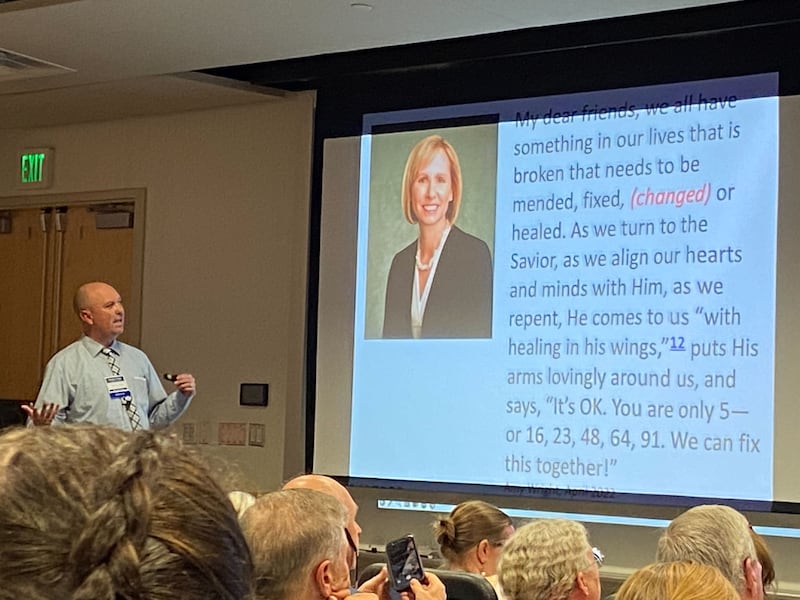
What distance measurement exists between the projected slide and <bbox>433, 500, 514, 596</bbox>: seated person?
125 centimetres

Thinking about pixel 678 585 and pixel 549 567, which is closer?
pixel 678 585

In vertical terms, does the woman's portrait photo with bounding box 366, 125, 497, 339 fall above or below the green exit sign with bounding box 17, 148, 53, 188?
below

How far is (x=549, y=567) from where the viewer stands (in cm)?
270

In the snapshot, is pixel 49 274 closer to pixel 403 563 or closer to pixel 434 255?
pixel 434 255

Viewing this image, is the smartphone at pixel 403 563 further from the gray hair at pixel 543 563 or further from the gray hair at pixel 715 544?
the gray hair at pixel 715 544

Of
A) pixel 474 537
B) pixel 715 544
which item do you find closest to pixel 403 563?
pixel 715 544

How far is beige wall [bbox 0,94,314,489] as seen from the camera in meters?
5.91

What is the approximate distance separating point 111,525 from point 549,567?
217cm

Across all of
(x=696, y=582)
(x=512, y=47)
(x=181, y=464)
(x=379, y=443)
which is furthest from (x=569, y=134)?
(x=181, y=464)

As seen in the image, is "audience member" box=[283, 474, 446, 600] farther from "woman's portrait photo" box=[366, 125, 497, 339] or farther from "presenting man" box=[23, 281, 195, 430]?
"woman's portrait photo" box=[366, 125, 497, 339]

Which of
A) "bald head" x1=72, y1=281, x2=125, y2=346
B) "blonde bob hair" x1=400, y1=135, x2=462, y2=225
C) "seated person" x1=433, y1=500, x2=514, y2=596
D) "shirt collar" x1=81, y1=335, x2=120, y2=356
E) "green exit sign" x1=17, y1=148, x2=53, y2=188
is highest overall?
"green exit sign" x1=17, y1=148, x2=53, y2=188

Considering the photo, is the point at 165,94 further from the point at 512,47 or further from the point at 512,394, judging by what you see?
the point at 512,394

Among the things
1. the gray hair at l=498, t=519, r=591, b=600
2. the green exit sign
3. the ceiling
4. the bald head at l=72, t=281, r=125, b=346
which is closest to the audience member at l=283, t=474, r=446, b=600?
the gray hair at l=498, t=519, r=591, b=600

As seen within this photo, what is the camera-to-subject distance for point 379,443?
5434mm
